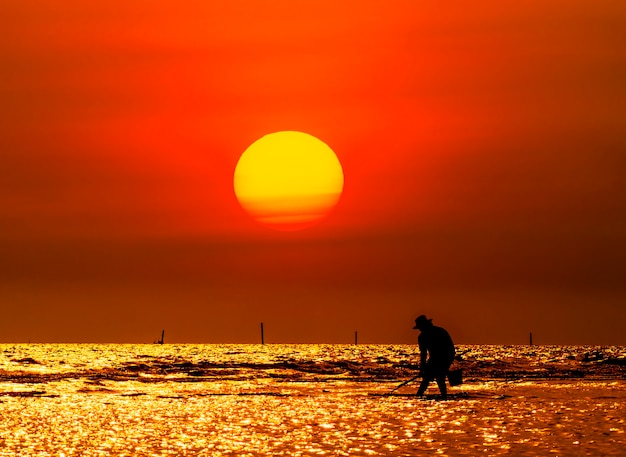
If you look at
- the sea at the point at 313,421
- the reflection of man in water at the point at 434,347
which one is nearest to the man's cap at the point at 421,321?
the reflection of man in water at the point at 434,347

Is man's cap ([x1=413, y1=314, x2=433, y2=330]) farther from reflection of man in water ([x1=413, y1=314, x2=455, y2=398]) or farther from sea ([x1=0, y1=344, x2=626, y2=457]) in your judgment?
sea ([x1=0, y1=344, x2=626, y2=457])

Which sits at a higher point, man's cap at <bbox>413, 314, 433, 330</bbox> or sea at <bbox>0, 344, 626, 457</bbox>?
man's cap at <bbox>413, 314, 433, 330</bbox>

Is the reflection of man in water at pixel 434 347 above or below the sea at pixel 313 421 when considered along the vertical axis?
above

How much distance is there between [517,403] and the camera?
28000 millimetres

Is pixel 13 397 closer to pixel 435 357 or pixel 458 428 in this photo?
pixel 435 357

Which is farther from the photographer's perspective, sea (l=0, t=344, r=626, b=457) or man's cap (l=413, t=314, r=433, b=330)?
man's cap (l=413, t=314, r=433, b=330)

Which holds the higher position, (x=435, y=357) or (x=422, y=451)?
(x=435, y=357)

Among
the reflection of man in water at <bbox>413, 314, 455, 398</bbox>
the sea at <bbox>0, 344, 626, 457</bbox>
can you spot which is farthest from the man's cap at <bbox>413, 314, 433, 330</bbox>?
the sea at <bbox>0, 344, 626, 457</bbox>

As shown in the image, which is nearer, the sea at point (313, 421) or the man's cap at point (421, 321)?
the sea at point (313, 421)

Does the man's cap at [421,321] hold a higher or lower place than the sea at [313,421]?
higher

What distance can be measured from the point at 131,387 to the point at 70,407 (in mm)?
10841

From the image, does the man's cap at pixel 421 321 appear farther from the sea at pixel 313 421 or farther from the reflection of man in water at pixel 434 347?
the sea at pixel 313 421

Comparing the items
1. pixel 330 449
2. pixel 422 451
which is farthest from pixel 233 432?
pixel 422 451

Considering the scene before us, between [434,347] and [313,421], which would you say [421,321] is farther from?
[313,421]
